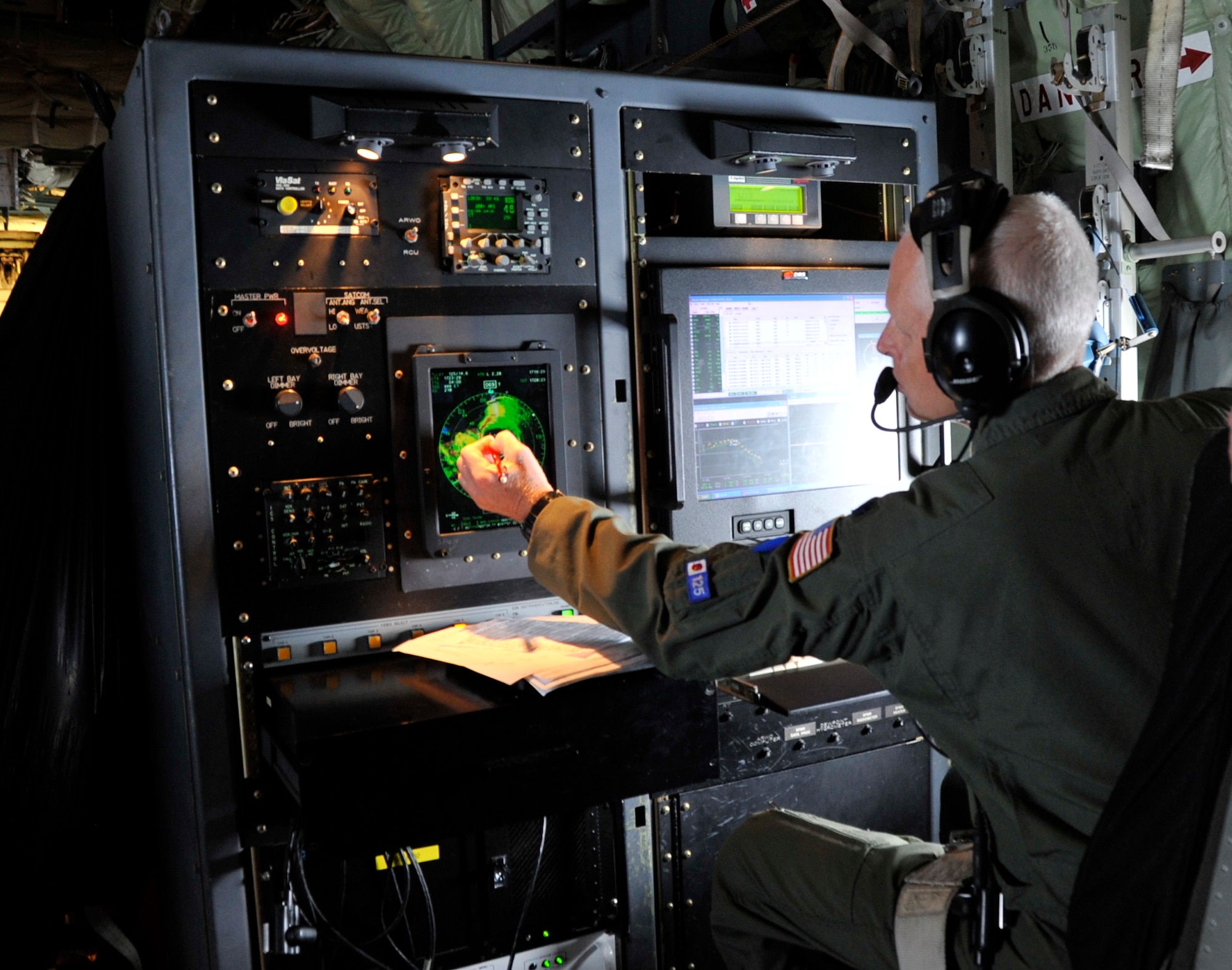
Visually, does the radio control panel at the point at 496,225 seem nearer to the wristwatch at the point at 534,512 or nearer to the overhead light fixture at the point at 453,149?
the overhead light fixture at the point at 453,149

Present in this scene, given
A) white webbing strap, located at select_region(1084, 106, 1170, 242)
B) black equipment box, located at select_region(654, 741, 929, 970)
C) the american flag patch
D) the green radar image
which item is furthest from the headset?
white webbing strap, located at select_region(1084, 106, 1170, 242)

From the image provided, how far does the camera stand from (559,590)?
169cm

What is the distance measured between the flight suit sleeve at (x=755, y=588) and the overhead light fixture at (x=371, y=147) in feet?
2.47

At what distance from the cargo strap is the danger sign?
1.93 m

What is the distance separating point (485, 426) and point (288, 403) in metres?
0.36

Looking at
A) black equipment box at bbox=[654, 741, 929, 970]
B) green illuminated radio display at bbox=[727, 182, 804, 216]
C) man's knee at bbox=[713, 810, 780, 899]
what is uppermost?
green illuminated radio display at bbox=[727, 182, 804, 216]

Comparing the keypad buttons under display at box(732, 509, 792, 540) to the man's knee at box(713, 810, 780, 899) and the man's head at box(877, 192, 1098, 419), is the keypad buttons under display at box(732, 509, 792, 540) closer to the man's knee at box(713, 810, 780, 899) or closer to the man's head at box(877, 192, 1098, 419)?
the man's knee at box(713, 810, 780, 899)

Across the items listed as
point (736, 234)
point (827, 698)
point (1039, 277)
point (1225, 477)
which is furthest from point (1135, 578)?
point (736, 234)

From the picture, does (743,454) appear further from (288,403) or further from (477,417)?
(288,403)

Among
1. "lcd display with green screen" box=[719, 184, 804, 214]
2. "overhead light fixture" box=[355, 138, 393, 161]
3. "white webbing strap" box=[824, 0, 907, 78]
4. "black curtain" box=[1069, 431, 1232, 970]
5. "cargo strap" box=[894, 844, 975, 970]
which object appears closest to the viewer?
"black curtain" box=[1069, 431, 1232, 970]

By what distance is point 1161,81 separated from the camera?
2588 mm

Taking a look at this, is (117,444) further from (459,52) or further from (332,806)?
(459,52)

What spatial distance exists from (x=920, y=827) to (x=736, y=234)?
4.43 ft

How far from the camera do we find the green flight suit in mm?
1239
